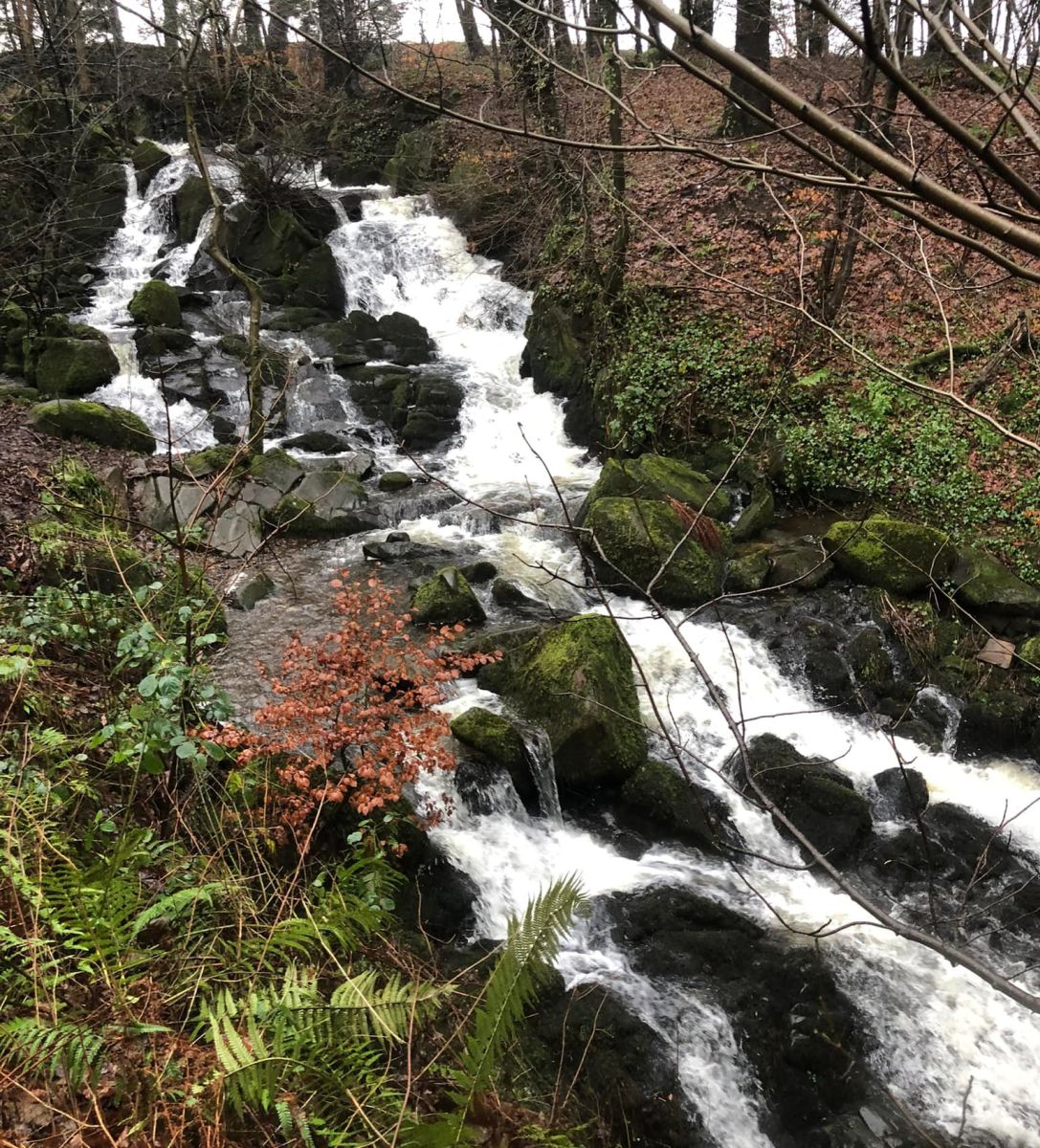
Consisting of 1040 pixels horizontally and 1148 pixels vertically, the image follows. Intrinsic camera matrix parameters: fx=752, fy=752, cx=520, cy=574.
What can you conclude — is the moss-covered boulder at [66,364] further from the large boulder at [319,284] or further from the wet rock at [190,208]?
the wet rock at [190,208]

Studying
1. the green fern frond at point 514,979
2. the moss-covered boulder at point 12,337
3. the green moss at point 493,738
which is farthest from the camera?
the moss-covered boulder at point 12,337

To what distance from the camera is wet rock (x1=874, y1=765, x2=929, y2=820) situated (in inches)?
251

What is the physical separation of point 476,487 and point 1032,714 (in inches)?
298

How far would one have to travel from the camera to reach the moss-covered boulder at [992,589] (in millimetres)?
7773

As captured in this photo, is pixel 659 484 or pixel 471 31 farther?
pixel 471 31

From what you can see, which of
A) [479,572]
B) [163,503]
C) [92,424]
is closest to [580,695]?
[479,572]

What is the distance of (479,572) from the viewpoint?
887 cm

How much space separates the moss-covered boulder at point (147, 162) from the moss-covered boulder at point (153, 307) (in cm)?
622

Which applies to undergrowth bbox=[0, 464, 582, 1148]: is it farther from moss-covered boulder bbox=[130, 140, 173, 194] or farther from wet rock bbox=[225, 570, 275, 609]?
moss-covered boulder bbox=[130, 140, 173, 194]

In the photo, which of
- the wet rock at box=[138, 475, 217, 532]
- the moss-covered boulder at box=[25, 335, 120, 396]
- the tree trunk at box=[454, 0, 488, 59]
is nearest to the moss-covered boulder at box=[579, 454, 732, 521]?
the wet rock at box=[138, 475, 217, 532]

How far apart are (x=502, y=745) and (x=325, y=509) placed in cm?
519

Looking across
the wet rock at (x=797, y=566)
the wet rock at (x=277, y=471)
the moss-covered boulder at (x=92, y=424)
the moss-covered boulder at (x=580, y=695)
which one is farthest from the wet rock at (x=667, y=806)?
the moss-covered boulder at (x=92, y=424)

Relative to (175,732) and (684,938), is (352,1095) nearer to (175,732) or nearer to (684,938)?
(175,732)

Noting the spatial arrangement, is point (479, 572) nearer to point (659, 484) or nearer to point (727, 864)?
point (659, 484)
